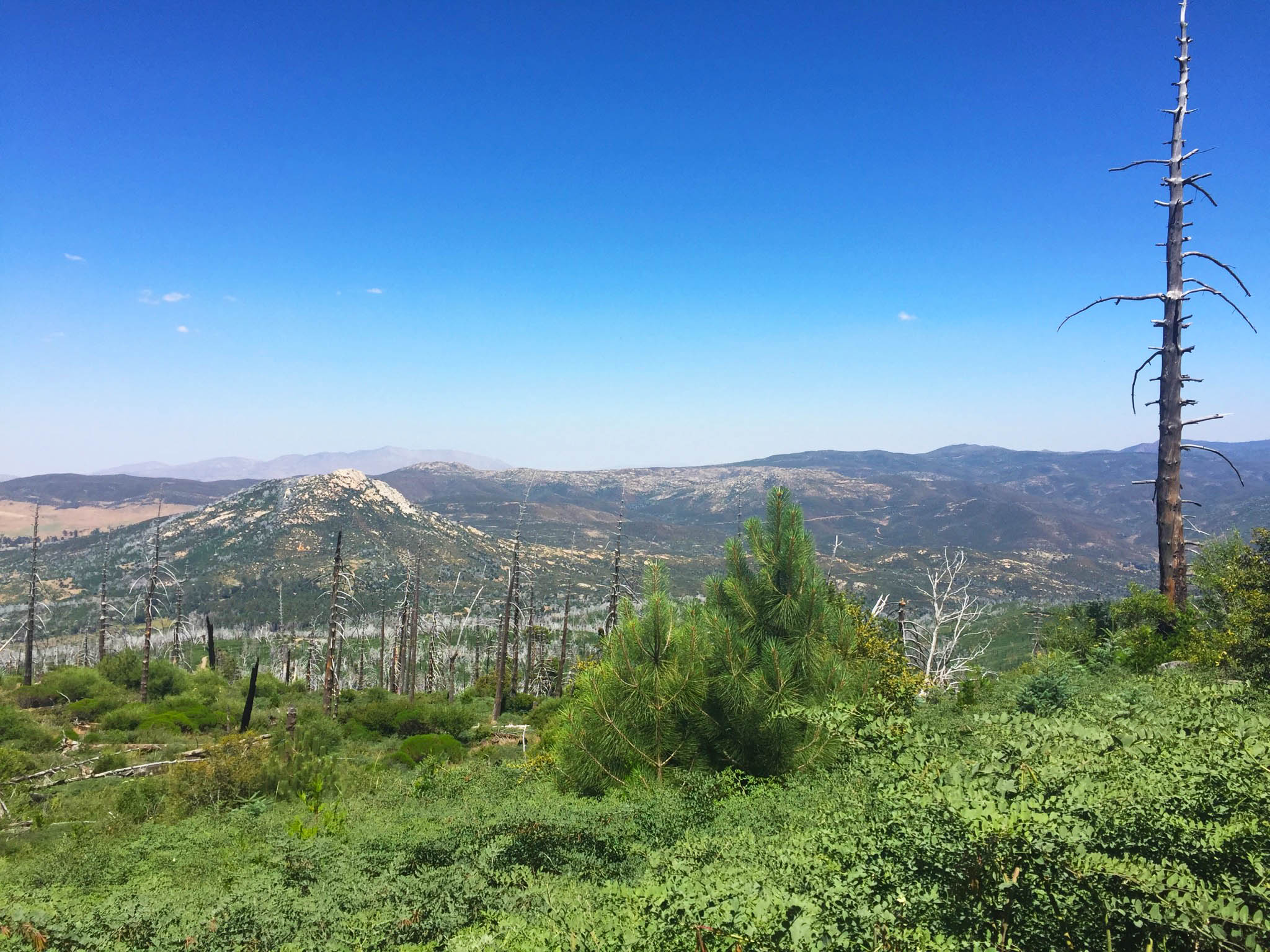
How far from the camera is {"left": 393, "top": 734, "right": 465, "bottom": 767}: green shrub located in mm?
24109

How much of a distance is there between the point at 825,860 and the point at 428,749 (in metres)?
25.2

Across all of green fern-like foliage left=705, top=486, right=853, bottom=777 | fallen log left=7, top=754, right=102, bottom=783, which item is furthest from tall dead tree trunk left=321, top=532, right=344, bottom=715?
green fern-like foliage left=705, top=486, right=853, bottom=777

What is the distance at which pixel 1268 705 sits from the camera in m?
6.08

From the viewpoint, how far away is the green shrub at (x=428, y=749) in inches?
949

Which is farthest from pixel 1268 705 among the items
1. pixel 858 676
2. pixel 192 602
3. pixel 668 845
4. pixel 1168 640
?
pixel 192 602

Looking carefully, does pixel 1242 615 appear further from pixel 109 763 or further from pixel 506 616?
pixel 109 763

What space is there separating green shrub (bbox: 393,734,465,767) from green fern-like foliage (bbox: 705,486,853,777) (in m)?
16.8

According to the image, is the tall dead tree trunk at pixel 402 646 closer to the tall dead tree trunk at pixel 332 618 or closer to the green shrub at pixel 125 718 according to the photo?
the tall dead tree trunk at pixel 332 618

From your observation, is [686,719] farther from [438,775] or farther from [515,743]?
[515,743]

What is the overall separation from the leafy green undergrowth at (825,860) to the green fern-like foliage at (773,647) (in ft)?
2.47

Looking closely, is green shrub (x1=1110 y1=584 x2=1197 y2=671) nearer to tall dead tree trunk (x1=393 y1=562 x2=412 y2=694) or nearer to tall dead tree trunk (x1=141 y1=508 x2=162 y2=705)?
tall dead tree trunk (x1=393 y1=562 x2=412 y2=694)

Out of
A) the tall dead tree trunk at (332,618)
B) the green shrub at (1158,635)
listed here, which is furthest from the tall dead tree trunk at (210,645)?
the green shrub at (1158,635)

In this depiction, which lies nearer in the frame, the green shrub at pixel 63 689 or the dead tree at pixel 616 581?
the dead tree at pixel 616 581

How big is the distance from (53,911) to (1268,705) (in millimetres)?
12161
